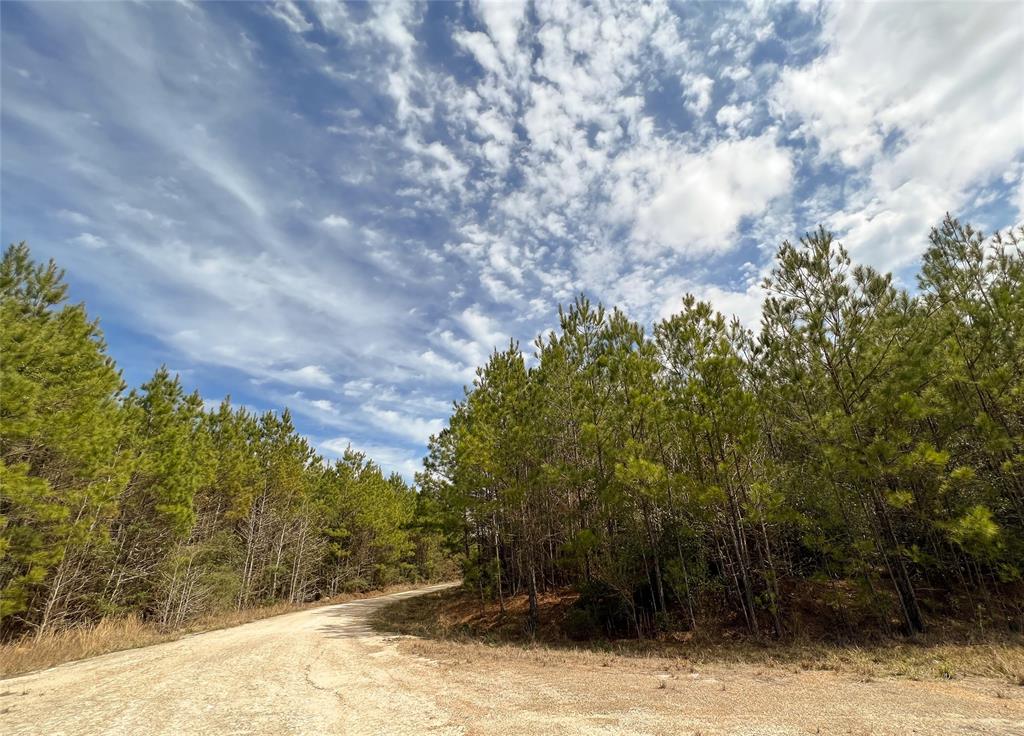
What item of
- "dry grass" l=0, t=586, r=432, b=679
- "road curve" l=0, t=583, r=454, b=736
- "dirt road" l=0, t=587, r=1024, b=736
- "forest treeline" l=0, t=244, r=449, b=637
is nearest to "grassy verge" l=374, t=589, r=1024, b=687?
"dirt road" l=0, t=587, r=1024, b=736

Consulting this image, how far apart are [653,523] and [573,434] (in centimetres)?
395

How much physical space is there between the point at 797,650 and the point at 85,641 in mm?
19437

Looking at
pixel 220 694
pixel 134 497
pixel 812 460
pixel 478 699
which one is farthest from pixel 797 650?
pixel 134 497

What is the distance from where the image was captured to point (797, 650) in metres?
9.66

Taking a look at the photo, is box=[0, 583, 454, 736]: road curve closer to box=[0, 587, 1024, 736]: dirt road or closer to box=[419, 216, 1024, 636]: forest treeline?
box=[0, 587, 1024, 736]: dirt road

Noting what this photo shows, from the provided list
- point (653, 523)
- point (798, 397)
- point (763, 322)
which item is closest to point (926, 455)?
point (798, 397)

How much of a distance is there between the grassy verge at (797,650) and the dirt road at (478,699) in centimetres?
76

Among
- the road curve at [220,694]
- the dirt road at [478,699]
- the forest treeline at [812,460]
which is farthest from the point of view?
the forest treeline at [812,460]

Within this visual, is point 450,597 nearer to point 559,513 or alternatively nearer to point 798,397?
point 559,513

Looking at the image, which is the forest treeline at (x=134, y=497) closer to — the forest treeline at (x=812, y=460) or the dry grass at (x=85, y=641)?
the dry grass at (x=85, y=641)

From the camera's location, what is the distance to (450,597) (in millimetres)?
25969

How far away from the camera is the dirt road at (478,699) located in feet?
16.8

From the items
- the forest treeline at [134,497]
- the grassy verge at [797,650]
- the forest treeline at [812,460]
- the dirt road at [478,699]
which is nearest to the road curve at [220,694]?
the dirt road at [478,699]

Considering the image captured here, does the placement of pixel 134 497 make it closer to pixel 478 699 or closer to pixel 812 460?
pixel 478 699
